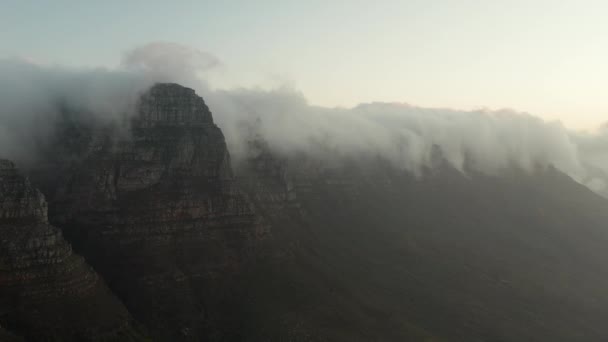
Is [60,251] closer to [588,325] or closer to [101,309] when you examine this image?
[101,309]

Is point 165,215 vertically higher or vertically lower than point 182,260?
higher

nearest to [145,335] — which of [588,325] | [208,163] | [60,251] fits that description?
[60,251]

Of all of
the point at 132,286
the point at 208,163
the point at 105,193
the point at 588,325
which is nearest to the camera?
the point at 132,286

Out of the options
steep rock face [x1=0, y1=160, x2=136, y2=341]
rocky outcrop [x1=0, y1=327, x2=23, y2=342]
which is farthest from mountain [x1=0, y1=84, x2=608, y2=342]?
rocky outcrop [x1=0, y1=327, x2=23, y2=342]

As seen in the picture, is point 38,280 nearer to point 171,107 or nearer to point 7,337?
point 7,337

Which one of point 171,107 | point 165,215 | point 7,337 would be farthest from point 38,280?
point 171,107

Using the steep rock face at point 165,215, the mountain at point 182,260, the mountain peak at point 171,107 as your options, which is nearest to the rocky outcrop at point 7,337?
the mountain at point 182,260
